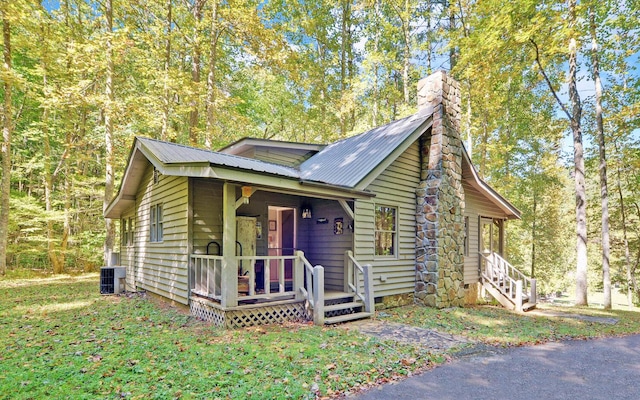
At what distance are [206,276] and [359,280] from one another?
3.41 meters

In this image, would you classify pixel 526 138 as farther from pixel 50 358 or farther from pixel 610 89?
pixel 50 358

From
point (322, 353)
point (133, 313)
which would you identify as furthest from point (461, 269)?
point (133, 313)

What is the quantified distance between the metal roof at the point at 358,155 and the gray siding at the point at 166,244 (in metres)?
3.20

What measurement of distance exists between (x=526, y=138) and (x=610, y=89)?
15.7 ft

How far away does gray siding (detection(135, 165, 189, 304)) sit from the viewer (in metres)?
7.75

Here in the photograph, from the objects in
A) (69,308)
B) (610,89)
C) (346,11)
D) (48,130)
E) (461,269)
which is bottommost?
(69,308)

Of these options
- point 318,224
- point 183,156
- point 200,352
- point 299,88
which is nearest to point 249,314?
point 200,352

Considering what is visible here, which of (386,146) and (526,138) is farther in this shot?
(526,138)

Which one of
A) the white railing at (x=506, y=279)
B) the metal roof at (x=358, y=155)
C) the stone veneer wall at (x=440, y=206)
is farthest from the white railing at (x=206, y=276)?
the white railing at (x=506, y=279)

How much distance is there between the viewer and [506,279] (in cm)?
1188

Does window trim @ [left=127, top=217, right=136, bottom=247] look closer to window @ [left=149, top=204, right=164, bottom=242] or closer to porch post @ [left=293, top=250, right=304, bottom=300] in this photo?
window @ [left=149, top=204, right=164, bottom=242]

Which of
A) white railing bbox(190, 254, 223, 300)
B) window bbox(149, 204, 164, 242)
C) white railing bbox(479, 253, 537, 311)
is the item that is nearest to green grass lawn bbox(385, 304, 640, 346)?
white railing bbox(479, 253, 537, 311)

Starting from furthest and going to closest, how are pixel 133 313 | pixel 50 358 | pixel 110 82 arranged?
1. pixel 110 82
2. pixel 133 313
3. pixel 50 358

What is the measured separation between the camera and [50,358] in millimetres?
4695
